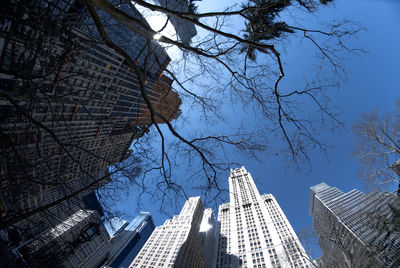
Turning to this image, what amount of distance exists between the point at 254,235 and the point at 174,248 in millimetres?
26598

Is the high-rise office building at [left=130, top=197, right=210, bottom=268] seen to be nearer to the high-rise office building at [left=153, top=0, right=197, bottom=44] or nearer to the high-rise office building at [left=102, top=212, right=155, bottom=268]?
the high-rise office building at [left=153, top=0, right=197, bottom=44]

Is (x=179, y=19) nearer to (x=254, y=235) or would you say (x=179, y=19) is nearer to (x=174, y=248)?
(x=254, y=235)

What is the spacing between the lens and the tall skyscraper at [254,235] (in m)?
43.5

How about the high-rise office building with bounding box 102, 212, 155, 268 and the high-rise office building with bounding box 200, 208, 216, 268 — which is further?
the high-rise office building with bounding box 102, 212, 155, 268

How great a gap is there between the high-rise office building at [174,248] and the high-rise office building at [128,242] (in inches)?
2084

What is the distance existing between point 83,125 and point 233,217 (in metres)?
60.5

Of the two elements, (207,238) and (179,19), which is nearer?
(179,19)

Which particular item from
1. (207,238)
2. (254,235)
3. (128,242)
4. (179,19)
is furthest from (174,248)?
(128,242)

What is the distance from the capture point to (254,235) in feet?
178

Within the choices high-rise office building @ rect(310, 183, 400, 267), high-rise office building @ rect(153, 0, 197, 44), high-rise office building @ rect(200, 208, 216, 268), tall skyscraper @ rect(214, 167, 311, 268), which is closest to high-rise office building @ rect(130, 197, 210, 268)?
high-rise office building @ rect(200, 208, 216, 268)

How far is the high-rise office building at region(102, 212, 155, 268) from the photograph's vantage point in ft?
399

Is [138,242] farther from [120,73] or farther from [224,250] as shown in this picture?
[120,73]

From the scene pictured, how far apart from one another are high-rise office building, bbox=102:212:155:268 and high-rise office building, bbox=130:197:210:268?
174 feet

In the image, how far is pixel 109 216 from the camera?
5391 millimetres
